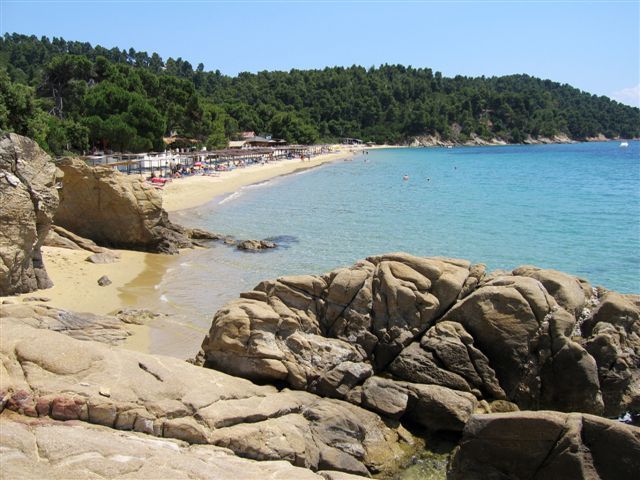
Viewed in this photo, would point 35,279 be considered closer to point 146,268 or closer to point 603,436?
point 146,268

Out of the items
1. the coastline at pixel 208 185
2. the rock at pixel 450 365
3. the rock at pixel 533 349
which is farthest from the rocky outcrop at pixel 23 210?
the coastline at pixel 208 185

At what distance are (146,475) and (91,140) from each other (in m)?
55.9

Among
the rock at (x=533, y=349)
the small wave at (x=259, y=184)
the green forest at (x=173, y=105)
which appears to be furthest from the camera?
the small wave at (x=259, y=184)

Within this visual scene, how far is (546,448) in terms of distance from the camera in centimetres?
775

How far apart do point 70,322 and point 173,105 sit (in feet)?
219

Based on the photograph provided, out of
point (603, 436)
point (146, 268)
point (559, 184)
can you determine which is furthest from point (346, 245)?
point (559, 184)

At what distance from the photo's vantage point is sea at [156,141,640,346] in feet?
72.6

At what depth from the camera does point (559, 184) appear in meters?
64.7

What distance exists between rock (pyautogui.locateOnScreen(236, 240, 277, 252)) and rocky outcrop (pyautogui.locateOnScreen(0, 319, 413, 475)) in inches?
641

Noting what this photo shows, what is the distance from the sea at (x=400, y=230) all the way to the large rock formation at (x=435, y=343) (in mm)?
4749

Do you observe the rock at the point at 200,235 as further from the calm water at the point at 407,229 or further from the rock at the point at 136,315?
the rock at the point at 136,315

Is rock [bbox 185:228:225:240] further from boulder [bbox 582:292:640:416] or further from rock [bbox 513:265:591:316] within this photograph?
boulder [bbox 582:292:640:416]

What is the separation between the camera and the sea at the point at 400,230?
22141 mm

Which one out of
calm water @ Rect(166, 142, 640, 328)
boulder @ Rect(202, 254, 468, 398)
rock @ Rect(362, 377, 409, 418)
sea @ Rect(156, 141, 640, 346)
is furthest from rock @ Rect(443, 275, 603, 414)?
calm water @ Rect(166, 142, 640, 328)
